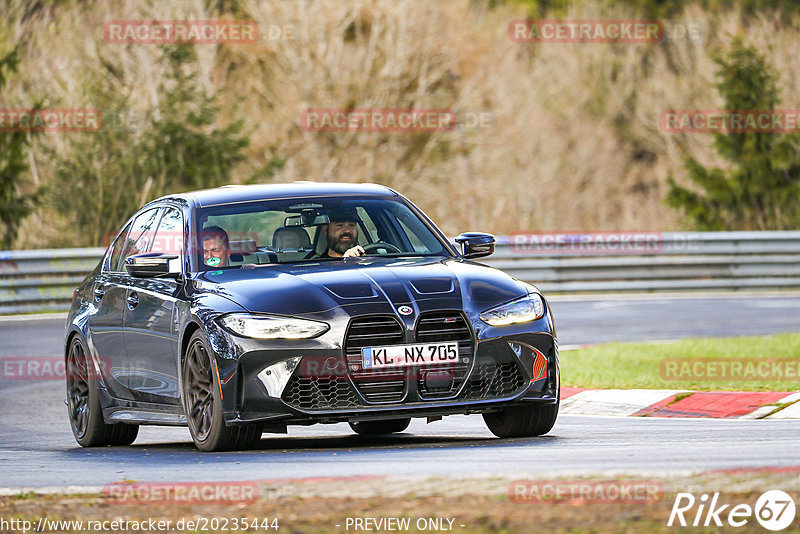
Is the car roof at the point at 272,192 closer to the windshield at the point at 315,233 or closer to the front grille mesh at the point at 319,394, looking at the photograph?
the windshield at the point at 315,233

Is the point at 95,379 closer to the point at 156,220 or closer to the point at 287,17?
the point at 156,220

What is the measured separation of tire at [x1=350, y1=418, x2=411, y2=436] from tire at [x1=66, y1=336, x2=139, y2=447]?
1584mm

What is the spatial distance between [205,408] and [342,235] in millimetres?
1613

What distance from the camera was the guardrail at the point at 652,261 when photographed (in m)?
26.3

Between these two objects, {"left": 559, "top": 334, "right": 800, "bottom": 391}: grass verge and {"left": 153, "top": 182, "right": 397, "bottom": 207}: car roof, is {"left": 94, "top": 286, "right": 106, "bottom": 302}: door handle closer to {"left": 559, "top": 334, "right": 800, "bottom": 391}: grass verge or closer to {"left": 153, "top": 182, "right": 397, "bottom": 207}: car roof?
{"left": 153, "top": 182, "right": 397, "bottom": 207}: car roof

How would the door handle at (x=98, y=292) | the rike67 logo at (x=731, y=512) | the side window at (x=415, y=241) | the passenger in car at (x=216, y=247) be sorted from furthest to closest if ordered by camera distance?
the door handle at (x=98, y=292) → the side window at (x=415, y=241) → the passenger in car at (x=216, y=247) → the rike67 logo at (x=731, y=512)

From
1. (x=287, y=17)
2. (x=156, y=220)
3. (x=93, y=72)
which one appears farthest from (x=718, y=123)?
(x=156, y=220)

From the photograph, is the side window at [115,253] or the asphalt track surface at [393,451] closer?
the asphalt track surface at [393,451]

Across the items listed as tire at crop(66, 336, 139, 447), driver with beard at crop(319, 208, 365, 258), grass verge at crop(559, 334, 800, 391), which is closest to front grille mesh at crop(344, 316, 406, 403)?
driver with beard at crop(319, 208, 365, 258)

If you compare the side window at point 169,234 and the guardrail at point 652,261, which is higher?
the side window at point 169,234

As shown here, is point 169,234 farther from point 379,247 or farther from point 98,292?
point 379,247

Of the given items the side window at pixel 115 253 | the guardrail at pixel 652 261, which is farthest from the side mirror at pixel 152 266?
the guardrail at pixel 652 261

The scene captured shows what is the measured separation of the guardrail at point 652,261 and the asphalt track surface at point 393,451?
12.4 meters

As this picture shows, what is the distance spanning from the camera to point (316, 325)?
8766 millimetres
